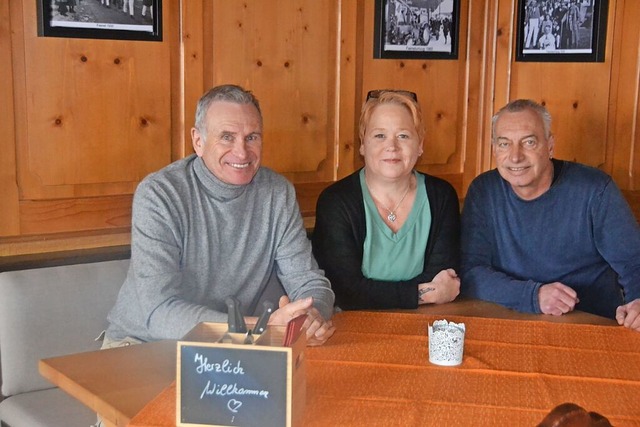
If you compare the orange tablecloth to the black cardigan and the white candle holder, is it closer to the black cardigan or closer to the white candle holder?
the white candle holder

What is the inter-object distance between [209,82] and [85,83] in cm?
42

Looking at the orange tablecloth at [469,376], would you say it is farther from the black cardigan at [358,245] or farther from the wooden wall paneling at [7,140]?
the wooden wall paneling at [7,140]

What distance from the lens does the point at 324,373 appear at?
5.23 feet

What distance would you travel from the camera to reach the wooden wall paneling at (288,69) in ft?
8.81

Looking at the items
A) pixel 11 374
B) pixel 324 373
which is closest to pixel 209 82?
pixel 11 374

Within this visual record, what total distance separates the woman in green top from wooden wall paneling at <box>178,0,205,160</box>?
501mm

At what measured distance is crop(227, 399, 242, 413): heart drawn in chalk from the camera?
129 cm

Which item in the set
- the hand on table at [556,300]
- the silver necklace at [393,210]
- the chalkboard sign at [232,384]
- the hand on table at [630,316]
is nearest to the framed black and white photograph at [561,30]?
the silver necklace at [393,210]

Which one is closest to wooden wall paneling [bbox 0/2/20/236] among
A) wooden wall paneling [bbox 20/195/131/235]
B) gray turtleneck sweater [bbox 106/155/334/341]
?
wooden wall paneling [bbox 20/195/131/235]

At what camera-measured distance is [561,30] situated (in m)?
3.17

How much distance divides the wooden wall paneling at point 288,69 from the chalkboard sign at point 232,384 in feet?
4.98

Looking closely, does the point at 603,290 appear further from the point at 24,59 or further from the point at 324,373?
the point at 24,59

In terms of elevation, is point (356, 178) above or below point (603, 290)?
above

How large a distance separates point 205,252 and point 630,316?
1055 millimetres
